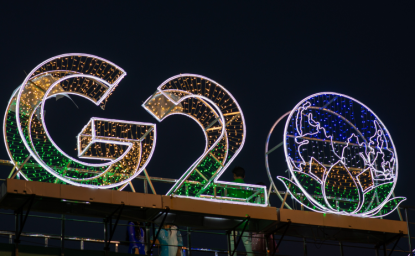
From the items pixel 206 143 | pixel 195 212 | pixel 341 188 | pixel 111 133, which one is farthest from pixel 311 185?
pixel 111 133

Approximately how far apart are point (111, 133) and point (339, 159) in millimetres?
6363

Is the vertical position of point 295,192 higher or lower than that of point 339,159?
lower

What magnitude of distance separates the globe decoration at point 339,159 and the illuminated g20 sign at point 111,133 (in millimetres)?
1394

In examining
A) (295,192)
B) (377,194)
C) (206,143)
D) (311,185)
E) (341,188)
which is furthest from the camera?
(377,194)

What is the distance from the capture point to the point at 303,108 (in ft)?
66.8

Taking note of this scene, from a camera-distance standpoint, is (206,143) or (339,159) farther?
(339,159)

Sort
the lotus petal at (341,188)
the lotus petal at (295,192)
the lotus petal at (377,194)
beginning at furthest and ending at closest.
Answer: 1. the lotus petal at (377,194)
2. the lotus petal at (341,188)
3. the lotus petal at (295,192)

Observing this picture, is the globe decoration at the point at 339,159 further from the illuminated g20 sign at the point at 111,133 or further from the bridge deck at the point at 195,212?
the illuminated g20 sign at the point at 111,133

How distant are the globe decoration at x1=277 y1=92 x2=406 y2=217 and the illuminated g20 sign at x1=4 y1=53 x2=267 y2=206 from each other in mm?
1394

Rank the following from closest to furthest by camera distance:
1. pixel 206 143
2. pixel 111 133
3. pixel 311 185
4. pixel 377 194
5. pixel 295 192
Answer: pixel 111 133, pixel 206 143, pixel 311 185, pixel 295 192, pixel 377 194

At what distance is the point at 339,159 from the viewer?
20453mm

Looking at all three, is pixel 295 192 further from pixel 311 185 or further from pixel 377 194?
pixel 377 194

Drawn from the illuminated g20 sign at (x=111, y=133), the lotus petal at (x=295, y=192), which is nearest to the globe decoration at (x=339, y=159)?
the lotus petal at (x=295, y=192)

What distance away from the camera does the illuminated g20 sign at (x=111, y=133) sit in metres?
17.0
